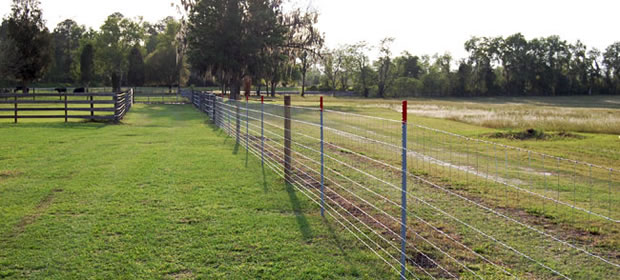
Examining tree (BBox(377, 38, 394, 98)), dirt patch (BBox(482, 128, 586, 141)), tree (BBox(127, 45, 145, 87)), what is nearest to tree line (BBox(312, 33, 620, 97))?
tree (BBox(377, 38, 394, 98))

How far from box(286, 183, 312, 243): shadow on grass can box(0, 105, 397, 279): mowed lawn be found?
0.5 inches

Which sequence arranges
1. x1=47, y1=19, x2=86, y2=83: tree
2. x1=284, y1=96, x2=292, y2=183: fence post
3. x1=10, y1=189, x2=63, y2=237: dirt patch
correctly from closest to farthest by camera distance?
x1=10, y1=189, x2=63, y2=237: dirt patch
x1=284, y1=96, x2=292, y2=183: fence post
x1=47, y1=19, x2=86, y2=83: tree

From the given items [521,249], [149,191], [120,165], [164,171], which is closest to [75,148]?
[120,165]

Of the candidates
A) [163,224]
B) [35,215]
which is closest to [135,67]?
[35,215]

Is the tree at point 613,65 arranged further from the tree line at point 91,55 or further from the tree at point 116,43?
the tree at point 116,43

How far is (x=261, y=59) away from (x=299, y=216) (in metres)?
32.5

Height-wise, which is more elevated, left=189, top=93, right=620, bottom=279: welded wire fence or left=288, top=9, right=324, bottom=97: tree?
left=288, top=9, right=324, bottom=97: tree

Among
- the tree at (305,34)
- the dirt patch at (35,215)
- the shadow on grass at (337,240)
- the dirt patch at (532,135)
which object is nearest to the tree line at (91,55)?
the tree at (305,34)

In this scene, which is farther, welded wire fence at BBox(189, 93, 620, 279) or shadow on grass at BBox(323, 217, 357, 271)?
shadow on grass at BBox(323, 217, 357, 271)

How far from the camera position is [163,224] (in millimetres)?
6184

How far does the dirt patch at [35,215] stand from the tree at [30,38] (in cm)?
4939

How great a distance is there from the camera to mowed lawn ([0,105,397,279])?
15.6 feet

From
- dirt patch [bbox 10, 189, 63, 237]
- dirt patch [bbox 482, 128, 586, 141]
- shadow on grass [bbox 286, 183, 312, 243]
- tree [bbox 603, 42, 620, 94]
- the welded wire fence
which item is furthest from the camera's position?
tree [bbox 603, 42, 620, 94]

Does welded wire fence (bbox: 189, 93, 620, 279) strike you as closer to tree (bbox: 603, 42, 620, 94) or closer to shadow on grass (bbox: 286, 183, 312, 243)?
shadow on grass (bbox: 286, 183, 312, 243)
